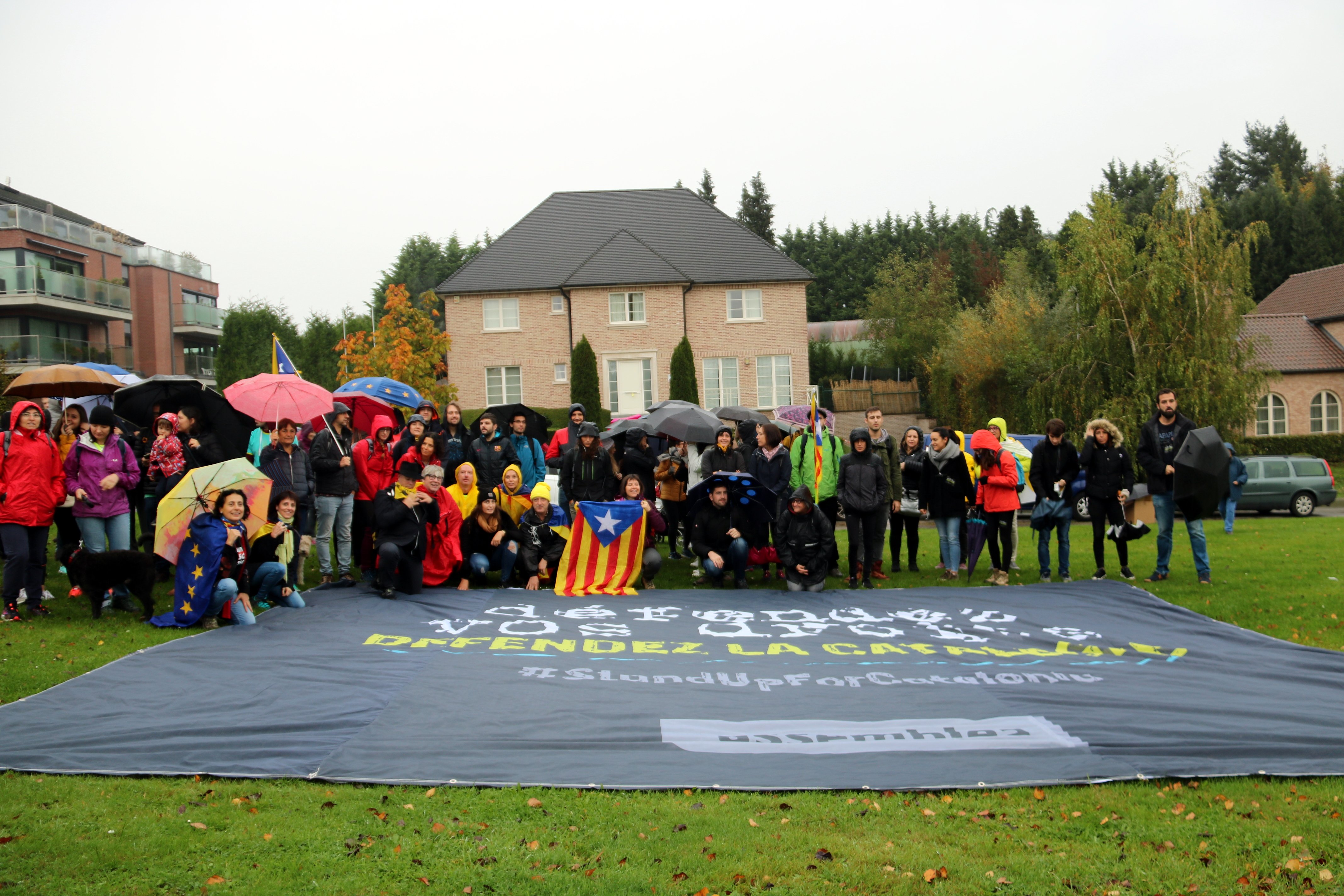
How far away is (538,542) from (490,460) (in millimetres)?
1348

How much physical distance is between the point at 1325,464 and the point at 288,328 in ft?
147

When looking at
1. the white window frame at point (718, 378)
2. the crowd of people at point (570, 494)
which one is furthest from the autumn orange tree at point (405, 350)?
the crowd of people at point (570, 494)

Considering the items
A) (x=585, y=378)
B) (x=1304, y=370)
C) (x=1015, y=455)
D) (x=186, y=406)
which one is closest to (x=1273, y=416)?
(x=1304, y=370)

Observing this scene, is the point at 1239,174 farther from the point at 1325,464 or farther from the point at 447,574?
the point at 447,574

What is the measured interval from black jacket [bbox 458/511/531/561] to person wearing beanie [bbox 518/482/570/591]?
0.10 meters

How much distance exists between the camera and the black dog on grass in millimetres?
8922

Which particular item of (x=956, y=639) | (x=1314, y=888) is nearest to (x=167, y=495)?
(x=956, y=639)

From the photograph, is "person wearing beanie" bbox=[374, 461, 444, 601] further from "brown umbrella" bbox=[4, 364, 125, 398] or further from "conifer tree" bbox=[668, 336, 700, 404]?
"conifer tree" bbox=[668, 336, 700, 404]

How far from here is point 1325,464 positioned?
22500mm

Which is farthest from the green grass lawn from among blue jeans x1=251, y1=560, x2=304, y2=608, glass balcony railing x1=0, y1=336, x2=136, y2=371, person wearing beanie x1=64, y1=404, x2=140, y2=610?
glass balcony railing x1=0, y1=336, x2=136, y2=371

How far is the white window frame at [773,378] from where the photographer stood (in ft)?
122

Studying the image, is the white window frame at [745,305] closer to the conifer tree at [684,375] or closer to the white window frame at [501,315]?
the conifer tree at [684,375]

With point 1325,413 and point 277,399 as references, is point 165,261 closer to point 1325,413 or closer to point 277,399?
point 277,399

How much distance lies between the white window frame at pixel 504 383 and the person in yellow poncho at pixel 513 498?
84.3 ft
